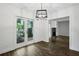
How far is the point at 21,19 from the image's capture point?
16.8 ft

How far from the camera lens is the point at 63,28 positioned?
11.3 metres

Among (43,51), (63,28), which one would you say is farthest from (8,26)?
(63,28)

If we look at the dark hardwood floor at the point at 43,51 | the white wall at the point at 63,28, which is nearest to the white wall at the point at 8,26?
the dark hardwood floor at the point at 43,51

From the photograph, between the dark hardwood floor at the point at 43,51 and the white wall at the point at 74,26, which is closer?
the dark hardwood floor at the point at 43,51

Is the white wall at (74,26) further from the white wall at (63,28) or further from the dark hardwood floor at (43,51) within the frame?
the white wall at (63,28)

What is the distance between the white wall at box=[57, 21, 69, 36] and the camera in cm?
1084

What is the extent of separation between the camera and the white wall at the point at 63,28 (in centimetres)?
1084

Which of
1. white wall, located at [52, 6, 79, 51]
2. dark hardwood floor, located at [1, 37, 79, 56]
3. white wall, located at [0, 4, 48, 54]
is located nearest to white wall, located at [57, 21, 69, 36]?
dark hardwood floor, located at [1, 37, 79, 56]

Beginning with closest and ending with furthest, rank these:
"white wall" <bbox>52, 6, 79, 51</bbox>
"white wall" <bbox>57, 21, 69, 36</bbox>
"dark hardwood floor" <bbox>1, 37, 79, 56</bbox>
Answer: "dark hardwood floor" <bbox>1, 37, 79, 56</bbox>
"white wall" <bbox>52, 6, 79, 51</bbox>
"white wall" <bbox>57, 21, 69, 36</bbox>

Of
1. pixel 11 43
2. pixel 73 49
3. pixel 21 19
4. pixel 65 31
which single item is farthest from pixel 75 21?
pixel 65 31

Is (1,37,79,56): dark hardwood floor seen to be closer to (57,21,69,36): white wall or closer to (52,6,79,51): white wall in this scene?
(52,6,79,51): white wall

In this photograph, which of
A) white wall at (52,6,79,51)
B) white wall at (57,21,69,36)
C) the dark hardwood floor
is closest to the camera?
the dark hardwood floor

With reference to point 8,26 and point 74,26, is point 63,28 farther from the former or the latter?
point 8,26

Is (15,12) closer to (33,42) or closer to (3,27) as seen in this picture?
(3,27)
